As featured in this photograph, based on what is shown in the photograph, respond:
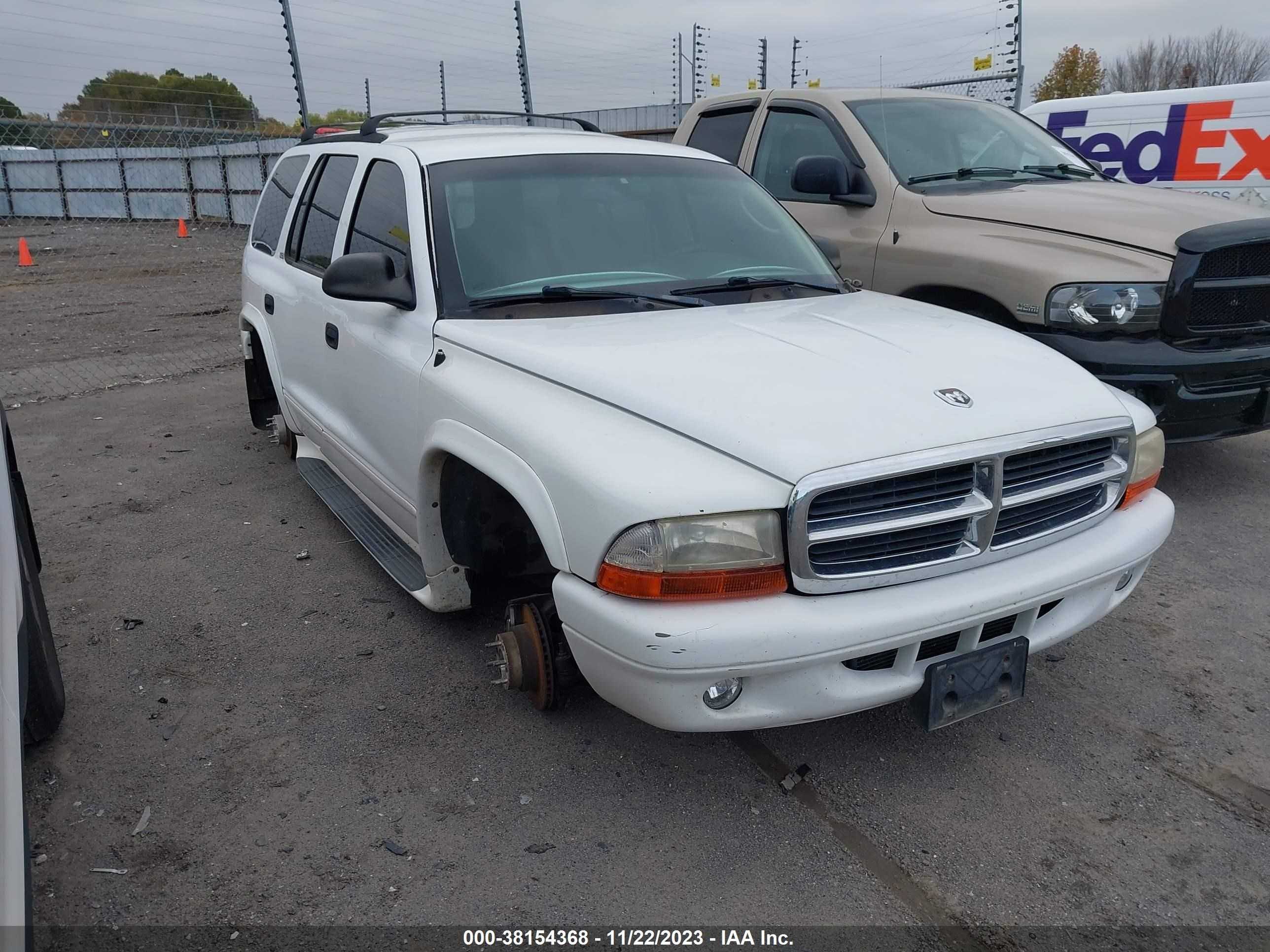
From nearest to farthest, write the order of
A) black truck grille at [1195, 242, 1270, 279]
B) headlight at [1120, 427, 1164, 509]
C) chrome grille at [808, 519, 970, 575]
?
chrome grille at [808, 519, 970, 575]
headlight at [1120, 427, 1164, 509]
black truck grille at [1195, 242, 1270, 279]

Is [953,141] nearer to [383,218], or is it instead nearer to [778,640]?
[383,218]

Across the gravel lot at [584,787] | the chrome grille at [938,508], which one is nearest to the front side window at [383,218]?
the gravel lot at [584,787]

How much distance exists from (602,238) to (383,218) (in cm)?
88

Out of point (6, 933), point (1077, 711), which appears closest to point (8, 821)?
point (6, 933)

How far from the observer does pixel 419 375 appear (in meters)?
3.15

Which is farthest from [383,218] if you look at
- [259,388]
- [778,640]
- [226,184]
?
[226,184]

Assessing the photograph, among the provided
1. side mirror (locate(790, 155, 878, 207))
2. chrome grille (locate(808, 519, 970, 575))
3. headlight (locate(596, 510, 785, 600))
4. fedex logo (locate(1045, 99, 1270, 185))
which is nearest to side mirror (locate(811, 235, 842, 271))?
side mirror (locate(790, 155, 878, 207))

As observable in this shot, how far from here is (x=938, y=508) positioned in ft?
7.98

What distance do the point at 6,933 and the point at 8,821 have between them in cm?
23

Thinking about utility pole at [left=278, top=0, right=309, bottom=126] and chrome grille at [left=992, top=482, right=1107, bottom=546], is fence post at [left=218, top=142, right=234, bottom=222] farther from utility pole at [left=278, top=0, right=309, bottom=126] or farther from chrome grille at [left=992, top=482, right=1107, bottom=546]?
chrome grille at [left=992, top=482, right=1107, bottom=546]

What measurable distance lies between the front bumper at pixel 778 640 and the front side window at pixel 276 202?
11.1 feet

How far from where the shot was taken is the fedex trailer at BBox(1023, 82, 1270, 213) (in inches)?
352

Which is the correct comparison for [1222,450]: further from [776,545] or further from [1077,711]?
[776,545]

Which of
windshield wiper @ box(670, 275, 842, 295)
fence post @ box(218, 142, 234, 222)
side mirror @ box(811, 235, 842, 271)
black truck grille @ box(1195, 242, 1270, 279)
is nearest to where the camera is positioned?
windshield wiper @ box(670, 275, 842, 295)
